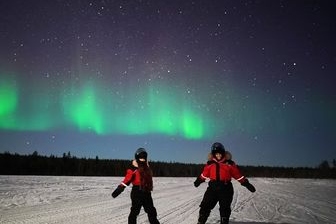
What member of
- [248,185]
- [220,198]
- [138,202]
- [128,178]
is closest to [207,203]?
[220,198]

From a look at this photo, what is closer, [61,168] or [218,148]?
[218,148]

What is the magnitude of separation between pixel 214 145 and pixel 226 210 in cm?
116

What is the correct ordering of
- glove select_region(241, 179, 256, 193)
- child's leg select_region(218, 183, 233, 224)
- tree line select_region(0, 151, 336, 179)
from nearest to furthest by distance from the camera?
1. child's leg select_region(218, 183, 233, 224)
2. glove select_region(241, 179, 256, 193)
3. tree line select_region(0, 151, 336, 179)

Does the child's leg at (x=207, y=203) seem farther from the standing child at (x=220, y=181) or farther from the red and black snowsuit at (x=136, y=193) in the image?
the red and black snowsuit at (x=136, y=193)

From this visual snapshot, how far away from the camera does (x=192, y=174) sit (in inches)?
2197

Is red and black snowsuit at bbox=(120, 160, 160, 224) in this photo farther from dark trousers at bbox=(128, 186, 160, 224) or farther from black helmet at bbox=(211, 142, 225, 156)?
black helmet at bbox=(211, 142, 225, 156)

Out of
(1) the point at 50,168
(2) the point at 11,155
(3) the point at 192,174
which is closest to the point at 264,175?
(3) the point at 192,174

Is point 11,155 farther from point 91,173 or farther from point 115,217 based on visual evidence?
point 115,217

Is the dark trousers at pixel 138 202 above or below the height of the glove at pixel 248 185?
below

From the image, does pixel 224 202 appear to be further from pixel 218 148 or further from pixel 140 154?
pixel 140 154

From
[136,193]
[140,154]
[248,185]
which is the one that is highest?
[140,154]

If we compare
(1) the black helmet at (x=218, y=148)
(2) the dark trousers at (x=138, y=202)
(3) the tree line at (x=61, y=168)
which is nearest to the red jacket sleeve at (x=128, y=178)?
(2) the dark trousers at (x=138, y=202)

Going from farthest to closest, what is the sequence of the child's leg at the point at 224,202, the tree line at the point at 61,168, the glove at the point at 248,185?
the tree line at the point at 61,168 → the glove at the point at 248,185 → the child's leg at the point at 224,202

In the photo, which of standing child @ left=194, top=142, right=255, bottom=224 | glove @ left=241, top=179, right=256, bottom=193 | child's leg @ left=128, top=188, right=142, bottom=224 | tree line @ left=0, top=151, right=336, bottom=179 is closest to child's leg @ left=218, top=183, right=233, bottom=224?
standing child @ left=194, top=142, right=255, bottom=224
